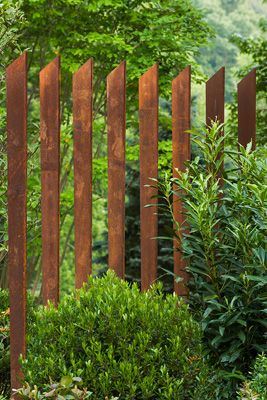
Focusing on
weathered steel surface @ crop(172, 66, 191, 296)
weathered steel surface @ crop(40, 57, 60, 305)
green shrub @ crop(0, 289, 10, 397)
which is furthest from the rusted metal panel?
green shrub @ crop(0, 289, 10, 397)

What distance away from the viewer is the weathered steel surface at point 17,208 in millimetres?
4305

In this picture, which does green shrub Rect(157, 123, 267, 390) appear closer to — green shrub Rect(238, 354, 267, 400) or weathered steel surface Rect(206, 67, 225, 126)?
green shrub Rect(238, 354, 267, 400)

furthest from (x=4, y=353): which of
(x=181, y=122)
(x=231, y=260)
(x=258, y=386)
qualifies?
(x=258, y=386)

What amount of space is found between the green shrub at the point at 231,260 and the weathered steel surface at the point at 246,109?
2.54ft

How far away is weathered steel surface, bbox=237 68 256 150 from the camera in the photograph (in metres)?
5.03

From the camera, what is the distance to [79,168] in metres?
4.54

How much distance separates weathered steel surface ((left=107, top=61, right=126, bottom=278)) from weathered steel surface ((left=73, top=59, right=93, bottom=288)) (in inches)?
4.8

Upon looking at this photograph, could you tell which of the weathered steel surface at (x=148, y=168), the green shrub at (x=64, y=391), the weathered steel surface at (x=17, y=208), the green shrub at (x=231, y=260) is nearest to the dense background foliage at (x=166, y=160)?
the green shrub at (x=231, y=260)

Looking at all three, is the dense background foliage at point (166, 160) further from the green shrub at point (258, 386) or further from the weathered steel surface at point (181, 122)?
the weathered steel surface at point (181, 122)

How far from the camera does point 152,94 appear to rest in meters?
4.68

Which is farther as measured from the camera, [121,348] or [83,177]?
[83,177]

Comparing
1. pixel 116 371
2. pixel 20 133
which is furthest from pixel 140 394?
pixel 20 133

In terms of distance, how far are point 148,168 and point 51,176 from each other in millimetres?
571

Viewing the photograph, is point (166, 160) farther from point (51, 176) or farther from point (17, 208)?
point (17, 208)
